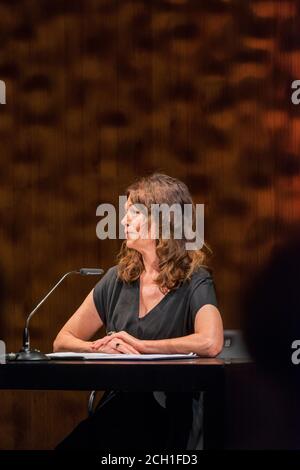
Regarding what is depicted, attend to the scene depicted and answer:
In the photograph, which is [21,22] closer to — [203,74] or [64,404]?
[203,74]

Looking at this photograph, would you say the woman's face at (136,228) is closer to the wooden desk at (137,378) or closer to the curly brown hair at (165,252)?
the curly brown hair at (165,252)

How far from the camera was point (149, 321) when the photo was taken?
A: 3.22 meters

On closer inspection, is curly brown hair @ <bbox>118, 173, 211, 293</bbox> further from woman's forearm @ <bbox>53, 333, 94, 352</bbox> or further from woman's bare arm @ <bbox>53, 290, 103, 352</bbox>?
woman's forearm @ <bbox>53, 333, 94, 352</bbox>

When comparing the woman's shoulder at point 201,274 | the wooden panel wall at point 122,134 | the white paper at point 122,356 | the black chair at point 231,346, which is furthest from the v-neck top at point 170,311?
the wooden panel wall at point 122,134

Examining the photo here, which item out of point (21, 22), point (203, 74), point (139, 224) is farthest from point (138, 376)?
point (21, 22)

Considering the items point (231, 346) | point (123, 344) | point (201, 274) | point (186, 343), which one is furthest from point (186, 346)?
point (231, 346)

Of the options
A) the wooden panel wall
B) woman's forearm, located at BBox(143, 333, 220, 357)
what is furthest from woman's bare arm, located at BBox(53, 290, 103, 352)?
the wooden panel wall

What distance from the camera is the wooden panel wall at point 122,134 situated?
448cm

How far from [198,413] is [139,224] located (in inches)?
30.6

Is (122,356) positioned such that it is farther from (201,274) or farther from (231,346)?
(231,346)

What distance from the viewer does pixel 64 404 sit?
462cm

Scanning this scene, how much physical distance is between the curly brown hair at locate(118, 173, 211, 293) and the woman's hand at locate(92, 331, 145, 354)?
0.32 meters

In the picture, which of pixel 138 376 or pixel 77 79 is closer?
pixel 138 376

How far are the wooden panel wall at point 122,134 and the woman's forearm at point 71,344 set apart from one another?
4.35ft
